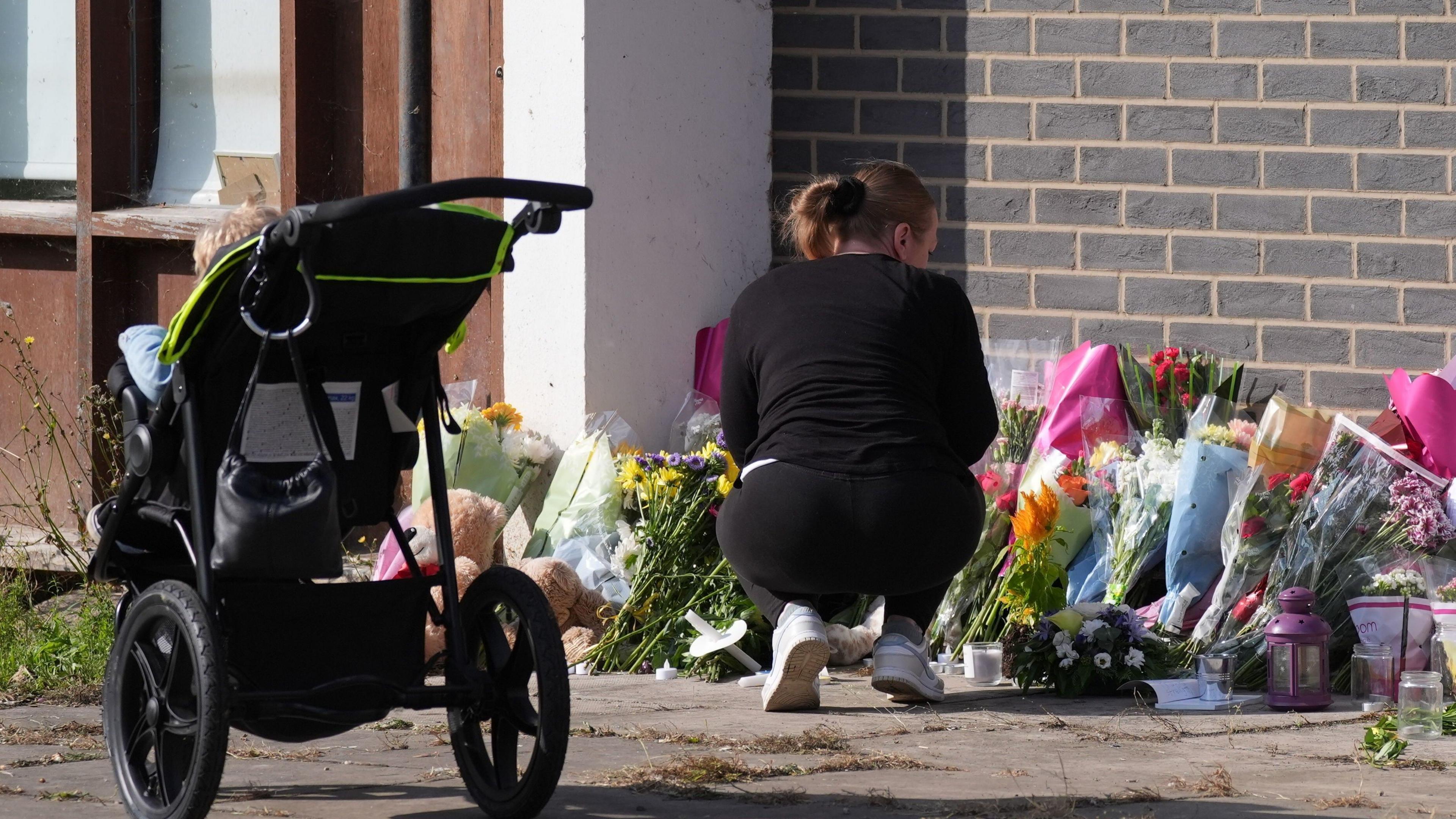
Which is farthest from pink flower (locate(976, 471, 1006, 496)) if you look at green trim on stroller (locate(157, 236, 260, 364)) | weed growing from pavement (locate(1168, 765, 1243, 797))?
green trim on stroller (locate(157, 236, 260, 364))

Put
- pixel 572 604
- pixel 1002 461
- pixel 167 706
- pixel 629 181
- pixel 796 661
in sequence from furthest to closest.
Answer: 1. pixel 629 181
2. pixel 1002 461
3. pixel 572 604
4. pixel 796 661
5. pixel 167 706

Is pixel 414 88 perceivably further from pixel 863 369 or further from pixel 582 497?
pixel 863 369

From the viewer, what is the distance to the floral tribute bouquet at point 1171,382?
5.95 metres

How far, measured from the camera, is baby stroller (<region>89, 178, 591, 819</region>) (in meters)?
3.17

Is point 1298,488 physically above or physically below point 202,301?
below

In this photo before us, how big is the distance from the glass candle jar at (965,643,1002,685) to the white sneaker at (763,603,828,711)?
697 mm

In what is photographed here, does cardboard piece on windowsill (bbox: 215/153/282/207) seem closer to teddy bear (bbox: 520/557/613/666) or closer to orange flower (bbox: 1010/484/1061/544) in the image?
teddy bear (bbox: 520/557/613/666)

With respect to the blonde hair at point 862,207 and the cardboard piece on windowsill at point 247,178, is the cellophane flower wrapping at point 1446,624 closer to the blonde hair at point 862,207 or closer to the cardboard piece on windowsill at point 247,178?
the blonde hair at point 862,207

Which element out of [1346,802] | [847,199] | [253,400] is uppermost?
[847,199]

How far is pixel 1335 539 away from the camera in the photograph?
16.5ft

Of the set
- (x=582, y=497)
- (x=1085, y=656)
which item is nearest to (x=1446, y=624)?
(x=1085, y=656)

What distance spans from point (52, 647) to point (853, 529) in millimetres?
2592

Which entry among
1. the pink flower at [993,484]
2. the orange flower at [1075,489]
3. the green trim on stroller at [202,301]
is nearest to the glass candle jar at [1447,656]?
the orange flower at [1075,489]

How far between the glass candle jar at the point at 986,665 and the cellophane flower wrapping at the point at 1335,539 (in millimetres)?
Answer: 619
